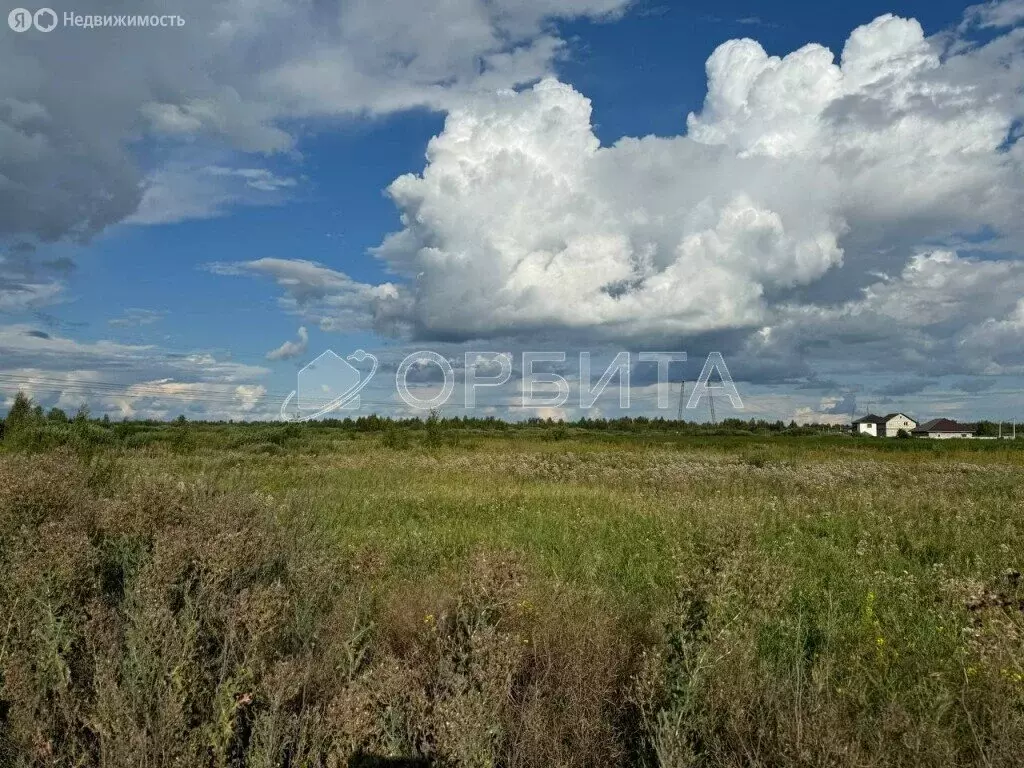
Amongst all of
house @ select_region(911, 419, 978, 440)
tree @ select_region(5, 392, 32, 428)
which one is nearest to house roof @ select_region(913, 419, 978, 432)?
house @ select_region(911, 419, 978, 440)

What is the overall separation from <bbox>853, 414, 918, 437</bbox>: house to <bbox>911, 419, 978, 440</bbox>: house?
2801mm

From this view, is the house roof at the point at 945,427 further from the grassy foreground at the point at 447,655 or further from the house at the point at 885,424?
the grassy foreground at the point at 447,655

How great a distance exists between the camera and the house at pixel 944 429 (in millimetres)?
114387

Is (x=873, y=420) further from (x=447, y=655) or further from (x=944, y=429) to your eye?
(x=447, y=655)

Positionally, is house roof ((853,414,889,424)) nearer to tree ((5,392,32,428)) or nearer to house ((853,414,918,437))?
house ((853,414,918,437))

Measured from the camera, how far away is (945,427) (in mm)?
117438

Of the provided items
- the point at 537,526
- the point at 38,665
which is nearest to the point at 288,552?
the point at 38,665

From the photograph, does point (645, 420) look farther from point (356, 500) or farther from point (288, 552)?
point (288, 552)

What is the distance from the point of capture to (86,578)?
4770mm

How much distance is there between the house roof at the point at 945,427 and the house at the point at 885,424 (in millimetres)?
2604

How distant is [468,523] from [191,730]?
338 inches

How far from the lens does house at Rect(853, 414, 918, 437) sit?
4813 inches

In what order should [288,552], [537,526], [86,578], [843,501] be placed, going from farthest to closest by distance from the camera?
[843,501]
[537,526]
[288,552]
[86,578]

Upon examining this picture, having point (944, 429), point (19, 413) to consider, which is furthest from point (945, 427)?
point (19, 413)
